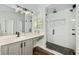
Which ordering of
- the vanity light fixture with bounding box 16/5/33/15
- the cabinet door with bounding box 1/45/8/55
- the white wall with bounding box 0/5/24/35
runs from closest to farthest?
the cabinet door with bounding box 1/45/8/55, the white wall with bounding box 0/5/24/35, the vanity light fixture with bounding box 16/5/33/15

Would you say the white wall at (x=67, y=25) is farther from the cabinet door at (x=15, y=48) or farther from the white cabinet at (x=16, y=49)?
the cabinet door at (x=15, y=48)

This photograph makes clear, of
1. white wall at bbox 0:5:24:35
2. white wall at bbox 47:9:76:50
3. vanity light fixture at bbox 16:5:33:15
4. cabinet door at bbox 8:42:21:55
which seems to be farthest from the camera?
white wall at bbox 47:9:76:50

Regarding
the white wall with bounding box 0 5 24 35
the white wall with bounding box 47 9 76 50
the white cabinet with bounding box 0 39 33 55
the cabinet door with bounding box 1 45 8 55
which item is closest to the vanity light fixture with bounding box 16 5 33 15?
the white wall with bounding box 0 5 24 35

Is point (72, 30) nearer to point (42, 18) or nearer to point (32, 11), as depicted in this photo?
point (42, 18)

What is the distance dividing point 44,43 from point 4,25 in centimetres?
110

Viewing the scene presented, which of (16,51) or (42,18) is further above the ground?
(42,18)

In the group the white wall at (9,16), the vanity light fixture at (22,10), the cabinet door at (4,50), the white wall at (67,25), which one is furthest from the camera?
the white wall at (67,25)

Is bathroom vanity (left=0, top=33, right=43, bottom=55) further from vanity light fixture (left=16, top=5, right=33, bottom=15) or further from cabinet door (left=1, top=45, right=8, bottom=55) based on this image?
vanity light fixture (left=16, top=5, right=33, bottom=15)

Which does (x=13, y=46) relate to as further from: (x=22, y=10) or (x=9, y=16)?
(x=22, y=10)

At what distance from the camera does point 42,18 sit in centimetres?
209

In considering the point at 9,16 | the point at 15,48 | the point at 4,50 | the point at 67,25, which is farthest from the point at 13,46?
the point at 67,25

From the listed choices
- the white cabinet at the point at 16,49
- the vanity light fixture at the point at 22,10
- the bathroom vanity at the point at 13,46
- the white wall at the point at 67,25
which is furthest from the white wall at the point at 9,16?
the white wall at the point at 67,25

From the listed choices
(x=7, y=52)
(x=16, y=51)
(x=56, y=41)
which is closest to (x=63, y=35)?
(x=56, y=41)

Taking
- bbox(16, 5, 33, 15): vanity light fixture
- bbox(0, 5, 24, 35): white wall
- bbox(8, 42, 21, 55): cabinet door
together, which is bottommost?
bbox(8, 42, 21, 55): cabinet door
